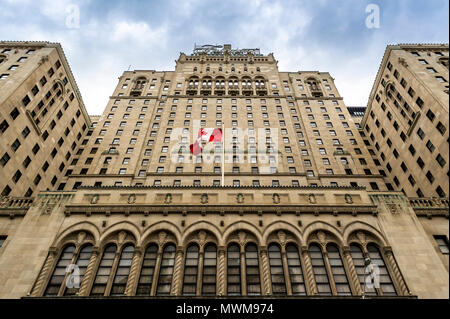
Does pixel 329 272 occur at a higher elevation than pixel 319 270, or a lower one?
lower

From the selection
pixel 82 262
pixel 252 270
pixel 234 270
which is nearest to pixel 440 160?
pixel 252 270

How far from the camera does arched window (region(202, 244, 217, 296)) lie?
62.6 feet

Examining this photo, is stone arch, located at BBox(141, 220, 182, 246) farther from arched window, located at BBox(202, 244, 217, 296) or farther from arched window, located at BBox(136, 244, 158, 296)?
arched window, located at BBox(202, 244, 217, 296)

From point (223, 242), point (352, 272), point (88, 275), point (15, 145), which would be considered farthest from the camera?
point (15, 145)

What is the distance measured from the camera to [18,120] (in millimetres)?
38531

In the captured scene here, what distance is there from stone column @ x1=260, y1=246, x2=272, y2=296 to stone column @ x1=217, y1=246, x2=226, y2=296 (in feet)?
9.31

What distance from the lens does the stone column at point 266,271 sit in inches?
736

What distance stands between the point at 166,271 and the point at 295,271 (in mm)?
9320

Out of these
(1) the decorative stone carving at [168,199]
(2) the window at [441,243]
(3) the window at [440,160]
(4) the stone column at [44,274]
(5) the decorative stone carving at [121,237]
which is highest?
(3) the window at [440,160]

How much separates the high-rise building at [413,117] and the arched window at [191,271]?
29.5m

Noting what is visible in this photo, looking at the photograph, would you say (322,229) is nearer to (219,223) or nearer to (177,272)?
(219,223)

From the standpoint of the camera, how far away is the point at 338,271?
65.7ft

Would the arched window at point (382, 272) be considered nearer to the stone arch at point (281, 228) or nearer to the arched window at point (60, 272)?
the stone arch at point (281, 228)

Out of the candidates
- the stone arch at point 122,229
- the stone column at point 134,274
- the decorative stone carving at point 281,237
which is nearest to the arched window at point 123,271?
the stone column at point 134,274
